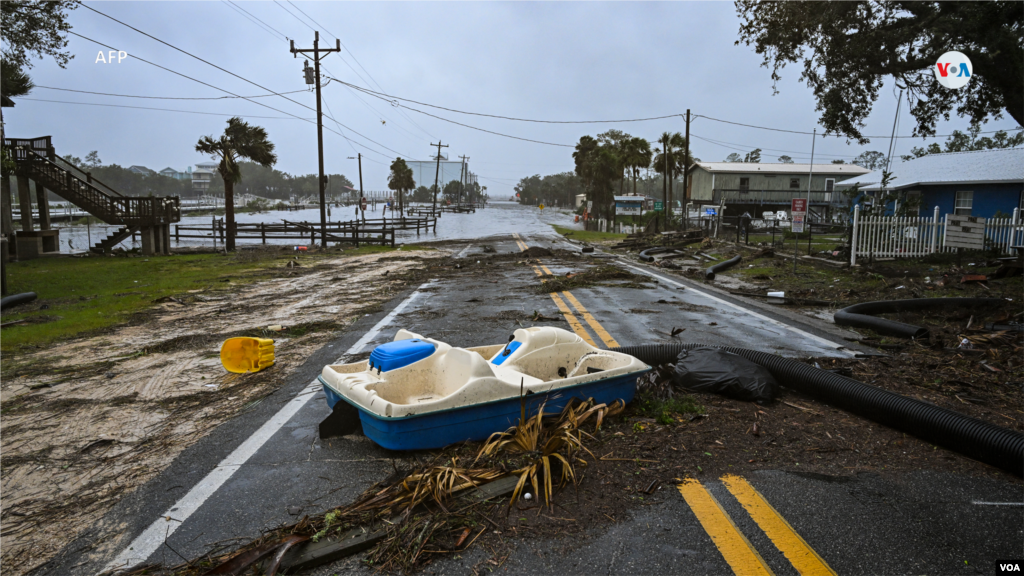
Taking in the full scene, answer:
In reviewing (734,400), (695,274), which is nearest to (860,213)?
(695,274)

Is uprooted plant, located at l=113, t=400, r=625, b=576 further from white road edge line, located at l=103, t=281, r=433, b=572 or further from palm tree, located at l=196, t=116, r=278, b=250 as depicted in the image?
palm tree, located at l=196, t=116, r=278, b=250

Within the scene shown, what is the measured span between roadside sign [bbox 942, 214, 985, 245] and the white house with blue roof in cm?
614

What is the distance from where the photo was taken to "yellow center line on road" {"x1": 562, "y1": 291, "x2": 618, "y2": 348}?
718 cm

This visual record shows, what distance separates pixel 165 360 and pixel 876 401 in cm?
738

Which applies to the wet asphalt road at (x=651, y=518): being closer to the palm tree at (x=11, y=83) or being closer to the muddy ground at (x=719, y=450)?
the muddy ground at (x=719, y=450)

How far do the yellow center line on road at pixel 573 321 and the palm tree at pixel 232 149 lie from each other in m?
23.6

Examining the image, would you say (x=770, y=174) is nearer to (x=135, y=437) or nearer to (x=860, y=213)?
(x=860, y=213)

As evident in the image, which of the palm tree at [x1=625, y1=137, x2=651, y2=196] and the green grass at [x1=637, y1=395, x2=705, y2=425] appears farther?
the palm tree at [x1=625, y1=137, x2=651, y2=196]

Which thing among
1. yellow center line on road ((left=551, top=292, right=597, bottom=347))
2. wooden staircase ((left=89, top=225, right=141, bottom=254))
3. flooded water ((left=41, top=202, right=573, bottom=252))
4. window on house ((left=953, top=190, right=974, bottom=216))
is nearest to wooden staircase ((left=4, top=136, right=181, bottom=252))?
wooden staircase ((left=89, top=225, right=141, bottom=254))

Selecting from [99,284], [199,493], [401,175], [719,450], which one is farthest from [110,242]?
[401,175]

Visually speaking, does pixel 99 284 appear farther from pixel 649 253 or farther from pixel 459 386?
pixel 649 253

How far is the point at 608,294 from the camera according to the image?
1191 centimetres

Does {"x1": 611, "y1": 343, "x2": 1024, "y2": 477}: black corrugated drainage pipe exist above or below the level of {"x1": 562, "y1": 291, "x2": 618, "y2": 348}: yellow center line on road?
above

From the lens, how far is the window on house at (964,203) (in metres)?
25.7
